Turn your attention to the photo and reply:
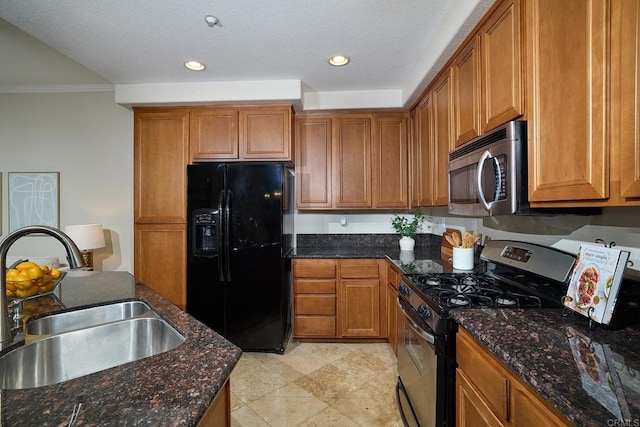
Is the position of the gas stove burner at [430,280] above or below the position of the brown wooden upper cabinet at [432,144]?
below

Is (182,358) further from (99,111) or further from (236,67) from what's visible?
(99,111)

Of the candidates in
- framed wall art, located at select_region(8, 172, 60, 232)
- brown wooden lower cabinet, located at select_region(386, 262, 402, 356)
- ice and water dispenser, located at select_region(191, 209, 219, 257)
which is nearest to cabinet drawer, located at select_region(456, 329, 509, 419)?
brown wooden lower cabinet, located at select_region(386, 262, 402, 356)

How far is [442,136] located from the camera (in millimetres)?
2195

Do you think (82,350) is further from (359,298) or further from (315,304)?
(359,298)

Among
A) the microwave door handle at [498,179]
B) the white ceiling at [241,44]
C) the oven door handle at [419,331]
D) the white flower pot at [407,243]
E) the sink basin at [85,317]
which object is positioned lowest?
the oven door handle at [419,331]

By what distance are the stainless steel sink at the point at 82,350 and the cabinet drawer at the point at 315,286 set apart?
5.61 ft

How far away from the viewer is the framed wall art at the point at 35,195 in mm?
3174

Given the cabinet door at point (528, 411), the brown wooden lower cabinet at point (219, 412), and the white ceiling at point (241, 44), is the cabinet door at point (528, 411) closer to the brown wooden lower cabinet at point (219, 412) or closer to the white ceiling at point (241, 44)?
the brown wooden lower cabinet at point (219, 412)

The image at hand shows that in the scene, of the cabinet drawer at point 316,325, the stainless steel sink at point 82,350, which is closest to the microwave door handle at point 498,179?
the stainless steel sink at point 82,350

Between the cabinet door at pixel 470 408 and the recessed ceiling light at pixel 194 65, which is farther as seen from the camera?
the recessed ceiling light at pixel 194 65

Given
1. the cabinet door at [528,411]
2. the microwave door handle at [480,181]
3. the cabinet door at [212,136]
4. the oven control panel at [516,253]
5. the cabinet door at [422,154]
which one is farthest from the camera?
the cabinet door at [212,136]

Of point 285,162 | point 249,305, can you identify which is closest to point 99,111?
point 285,162

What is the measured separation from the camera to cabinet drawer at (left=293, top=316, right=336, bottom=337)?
9.04 ft

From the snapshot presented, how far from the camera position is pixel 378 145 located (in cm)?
301
